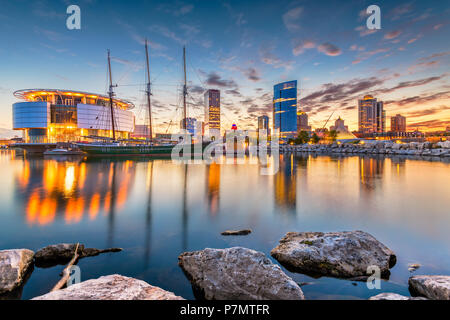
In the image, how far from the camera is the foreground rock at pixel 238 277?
3795 mm

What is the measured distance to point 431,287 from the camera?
3.68m

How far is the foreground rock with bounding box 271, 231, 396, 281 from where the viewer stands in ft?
15.5

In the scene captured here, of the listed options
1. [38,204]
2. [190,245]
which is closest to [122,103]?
[38,204]

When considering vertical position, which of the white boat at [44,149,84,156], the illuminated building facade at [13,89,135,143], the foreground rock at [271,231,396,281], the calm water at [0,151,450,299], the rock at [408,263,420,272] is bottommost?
the rock at [408,263,420,272]

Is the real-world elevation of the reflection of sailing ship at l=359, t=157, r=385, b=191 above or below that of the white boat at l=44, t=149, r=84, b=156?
below

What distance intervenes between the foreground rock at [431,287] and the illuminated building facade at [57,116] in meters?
96.5

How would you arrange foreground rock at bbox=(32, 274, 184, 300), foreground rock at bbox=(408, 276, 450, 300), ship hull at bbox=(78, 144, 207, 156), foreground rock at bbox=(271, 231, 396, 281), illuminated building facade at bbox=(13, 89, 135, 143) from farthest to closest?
illuminated building facade at bbox=(13, 89, 135, 143) → ship hull at bbox=(78, 144, 207, 156) → foreground rock at bbox=(271, 231, 396, 281) → foreground rock at bbox=(408, 276, 450, 300) → foreground rock at bbox=(32, 274, 184, 300)

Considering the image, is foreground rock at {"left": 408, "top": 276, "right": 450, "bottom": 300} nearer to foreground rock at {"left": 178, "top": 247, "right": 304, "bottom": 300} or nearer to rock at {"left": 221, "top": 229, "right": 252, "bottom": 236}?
foreground rock at {"left": 178, "top": 247, "right": 304, "bottom": 300}

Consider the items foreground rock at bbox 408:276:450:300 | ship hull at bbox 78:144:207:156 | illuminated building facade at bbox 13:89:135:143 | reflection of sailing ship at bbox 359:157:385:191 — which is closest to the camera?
foreground rock at bbox 408:276:450:300

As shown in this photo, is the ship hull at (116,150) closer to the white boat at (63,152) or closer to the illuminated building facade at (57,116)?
the white boat at (63,152)

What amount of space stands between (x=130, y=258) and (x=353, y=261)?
5644mm

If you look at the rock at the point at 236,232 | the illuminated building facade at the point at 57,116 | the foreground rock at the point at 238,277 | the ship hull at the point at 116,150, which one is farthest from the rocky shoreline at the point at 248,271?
the illuminated building facade at the point at 57,116

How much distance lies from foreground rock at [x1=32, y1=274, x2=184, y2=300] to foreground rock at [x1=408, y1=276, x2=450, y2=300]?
4445 millimetres

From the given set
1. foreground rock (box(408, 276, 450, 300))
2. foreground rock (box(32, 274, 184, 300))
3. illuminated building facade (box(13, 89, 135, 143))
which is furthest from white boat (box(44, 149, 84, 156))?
foreground rock (box(408, 276, 450, 300))
